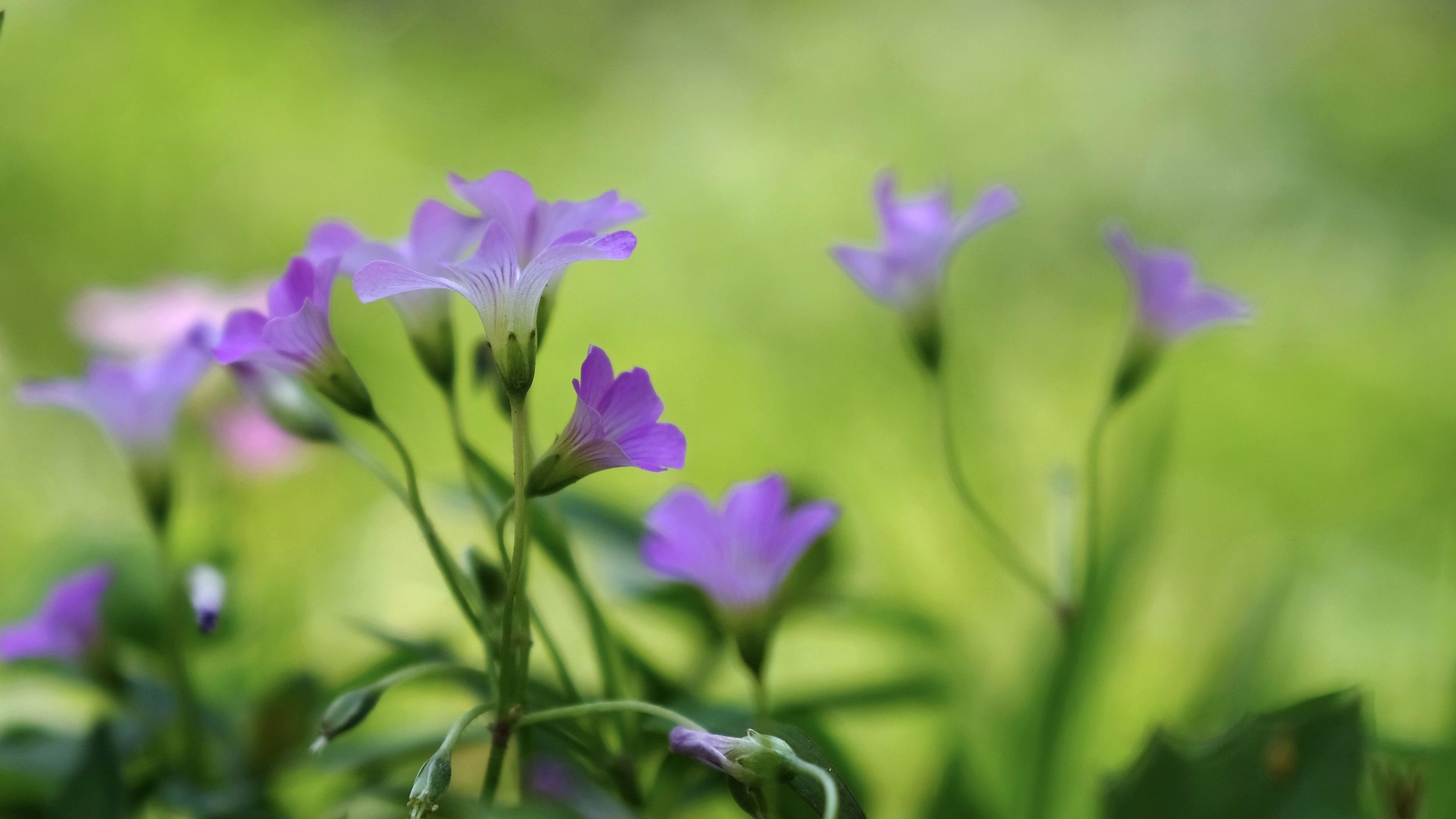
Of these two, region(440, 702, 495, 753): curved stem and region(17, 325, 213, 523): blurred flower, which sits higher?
region(17, 325, 213, 523): blurred flower

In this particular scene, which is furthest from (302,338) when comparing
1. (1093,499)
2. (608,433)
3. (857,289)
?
(857,289)

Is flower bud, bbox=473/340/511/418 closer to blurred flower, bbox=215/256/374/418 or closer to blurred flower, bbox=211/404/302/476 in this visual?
blurred flower, bbox=215/256/374/418

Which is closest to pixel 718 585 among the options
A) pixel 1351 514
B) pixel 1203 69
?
pixel 1351 514

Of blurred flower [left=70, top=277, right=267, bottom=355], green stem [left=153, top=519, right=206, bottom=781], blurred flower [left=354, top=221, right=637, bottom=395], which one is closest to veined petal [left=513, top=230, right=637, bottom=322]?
blurred flower [left=354, top=221, right=637, bottom=395]

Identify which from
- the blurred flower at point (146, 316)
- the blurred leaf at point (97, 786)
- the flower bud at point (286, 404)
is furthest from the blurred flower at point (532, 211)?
the blurred flower at point (146, 316)

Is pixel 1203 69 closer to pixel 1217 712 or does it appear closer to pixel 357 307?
pixel 357 307

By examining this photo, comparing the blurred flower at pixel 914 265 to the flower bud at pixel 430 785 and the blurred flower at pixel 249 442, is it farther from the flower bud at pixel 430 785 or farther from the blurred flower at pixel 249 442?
the blurred flower at pixel 249 442
